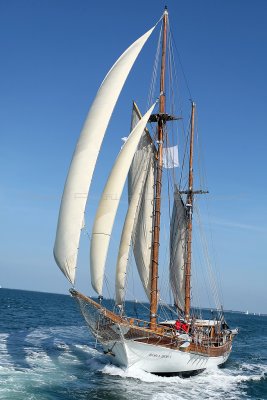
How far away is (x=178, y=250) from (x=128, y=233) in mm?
14405

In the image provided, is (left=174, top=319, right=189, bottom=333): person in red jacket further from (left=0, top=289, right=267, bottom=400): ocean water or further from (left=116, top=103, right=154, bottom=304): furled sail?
(left=116, top=103, right=154, bottom=304): furled sail

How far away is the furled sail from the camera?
2723cm

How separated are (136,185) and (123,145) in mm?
4066

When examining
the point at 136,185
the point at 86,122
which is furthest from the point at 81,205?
the point at 136,185

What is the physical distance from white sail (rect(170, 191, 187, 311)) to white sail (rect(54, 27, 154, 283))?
54.2 ft

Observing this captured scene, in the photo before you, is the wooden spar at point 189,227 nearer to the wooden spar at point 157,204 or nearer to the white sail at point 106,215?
the wooden spar at point 157,204

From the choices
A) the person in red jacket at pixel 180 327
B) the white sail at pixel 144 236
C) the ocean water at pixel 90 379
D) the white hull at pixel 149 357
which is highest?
the white sail at pixel 144 236

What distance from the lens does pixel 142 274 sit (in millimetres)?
29938

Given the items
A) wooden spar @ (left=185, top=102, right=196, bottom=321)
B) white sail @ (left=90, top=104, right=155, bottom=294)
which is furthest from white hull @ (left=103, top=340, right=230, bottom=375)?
wooden spar @ (left=185, top=102, right=196, bottom=321)

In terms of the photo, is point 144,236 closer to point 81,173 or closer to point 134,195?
point 134,195

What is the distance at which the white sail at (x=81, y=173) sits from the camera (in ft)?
77.9

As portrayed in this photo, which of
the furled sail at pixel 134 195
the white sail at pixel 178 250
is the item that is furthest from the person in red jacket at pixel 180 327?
the white sail at pixel 178 250

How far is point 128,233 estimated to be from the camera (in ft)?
88.9

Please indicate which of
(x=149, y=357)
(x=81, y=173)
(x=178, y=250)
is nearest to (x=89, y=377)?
(x=149, y=357)
